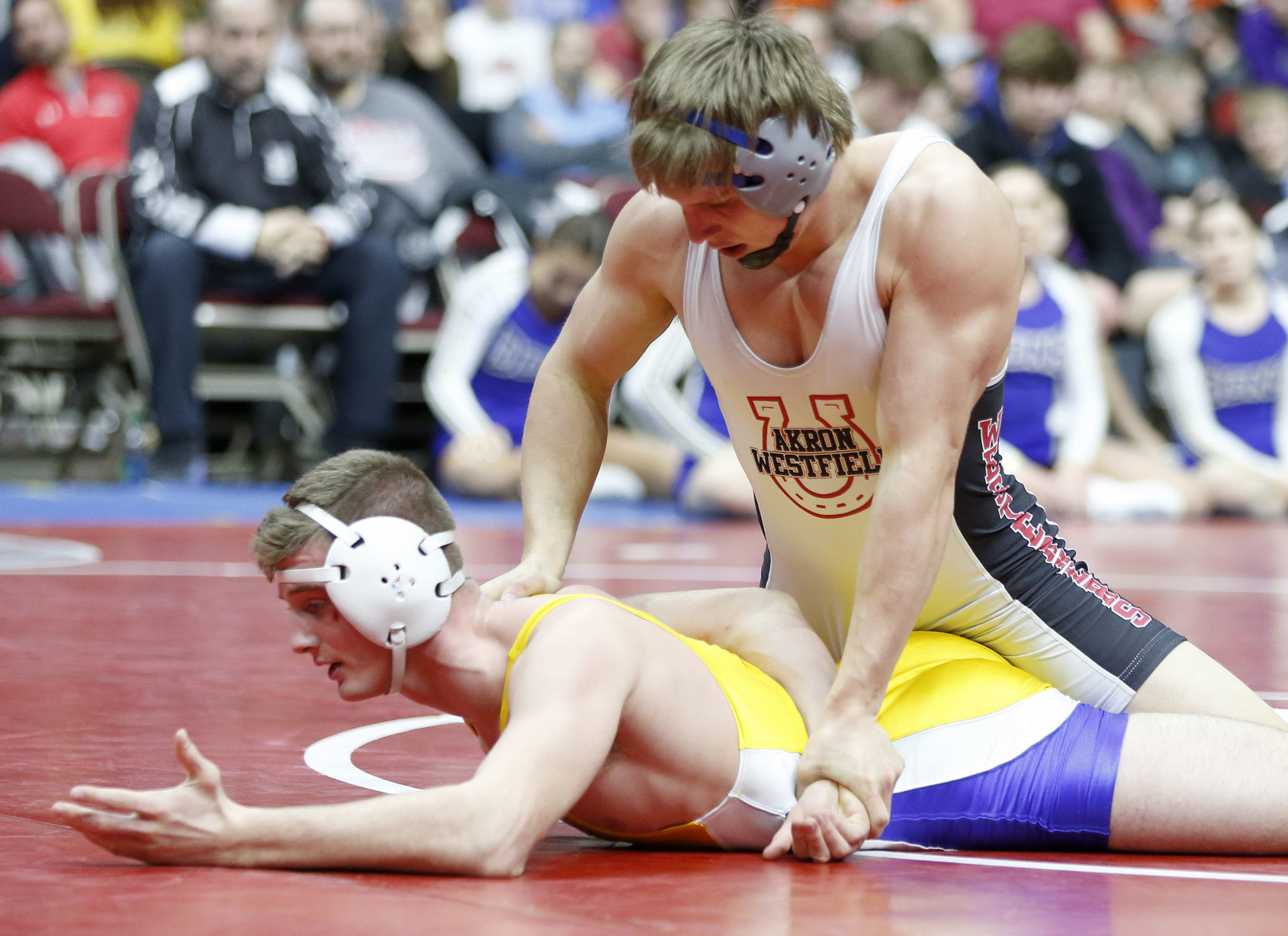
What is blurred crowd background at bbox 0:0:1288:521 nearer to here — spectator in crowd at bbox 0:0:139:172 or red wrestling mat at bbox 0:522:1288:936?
spectator in crowd at bbox 0:0:139:172

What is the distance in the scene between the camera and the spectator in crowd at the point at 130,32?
938cm

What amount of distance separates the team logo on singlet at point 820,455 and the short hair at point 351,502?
595mm

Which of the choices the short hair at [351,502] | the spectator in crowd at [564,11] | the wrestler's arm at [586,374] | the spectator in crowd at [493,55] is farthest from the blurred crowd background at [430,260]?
the short hair at [351,502]

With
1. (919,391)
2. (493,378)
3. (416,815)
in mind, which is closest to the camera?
(416,815)

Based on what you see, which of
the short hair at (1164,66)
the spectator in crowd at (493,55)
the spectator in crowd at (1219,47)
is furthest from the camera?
the spectator in crowd at (1219,47)

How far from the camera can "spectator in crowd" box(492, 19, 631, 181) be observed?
32.3 feet

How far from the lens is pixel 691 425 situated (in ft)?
27.0

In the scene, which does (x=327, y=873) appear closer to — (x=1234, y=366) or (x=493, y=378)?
(x=493, y=378)

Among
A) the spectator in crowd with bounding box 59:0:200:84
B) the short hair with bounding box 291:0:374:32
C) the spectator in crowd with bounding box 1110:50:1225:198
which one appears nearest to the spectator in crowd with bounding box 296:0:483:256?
the short hair with bounding box 291:0:374:32

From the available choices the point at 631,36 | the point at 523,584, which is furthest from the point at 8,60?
the point at 523,584

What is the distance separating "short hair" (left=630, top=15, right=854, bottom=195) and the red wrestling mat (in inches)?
37.6

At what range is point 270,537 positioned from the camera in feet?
7.79

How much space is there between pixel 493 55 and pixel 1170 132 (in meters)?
4.11

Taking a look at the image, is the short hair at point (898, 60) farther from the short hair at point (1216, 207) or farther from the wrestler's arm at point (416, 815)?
the wrestler's arm at point (416, 815)
